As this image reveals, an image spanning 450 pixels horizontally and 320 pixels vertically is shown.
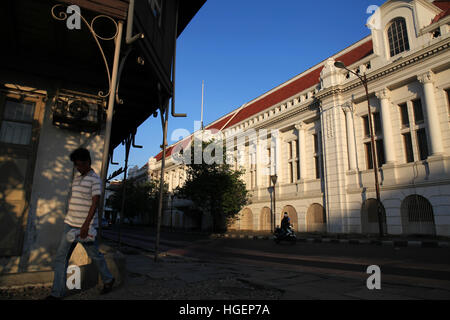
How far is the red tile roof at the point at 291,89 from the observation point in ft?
75.4

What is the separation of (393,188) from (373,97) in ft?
22.5

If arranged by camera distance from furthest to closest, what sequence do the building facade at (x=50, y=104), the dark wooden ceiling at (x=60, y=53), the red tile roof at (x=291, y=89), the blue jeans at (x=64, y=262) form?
1. the red tile roof at (x=291, y=89)
2. the building facade at (x=50, y=104)
3. the dark wooden ceiling at (x=60, y=53)
4. the blue jeans at (x=64, y=262)

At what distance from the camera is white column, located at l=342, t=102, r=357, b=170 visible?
2027 centimetres

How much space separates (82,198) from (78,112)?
2.62 meters

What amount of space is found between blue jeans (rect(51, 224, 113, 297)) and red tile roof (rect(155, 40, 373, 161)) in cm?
2422

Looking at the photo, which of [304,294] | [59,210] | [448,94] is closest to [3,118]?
[59,210]

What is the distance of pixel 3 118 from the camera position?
5.12 meters

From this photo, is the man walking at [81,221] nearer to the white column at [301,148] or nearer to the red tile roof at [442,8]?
the white column at [301,148]

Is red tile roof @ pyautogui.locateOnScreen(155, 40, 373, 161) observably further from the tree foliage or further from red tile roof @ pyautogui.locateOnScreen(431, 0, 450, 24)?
the tree foliage

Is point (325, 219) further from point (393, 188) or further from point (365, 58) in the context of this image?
point (365, 58)

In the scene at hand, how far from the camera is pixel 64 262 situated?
322 centimetres

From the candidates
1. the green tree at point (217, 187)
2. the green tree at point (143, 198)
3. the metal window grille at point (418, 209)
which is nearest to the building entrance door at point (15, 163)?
the metal window grille at point (418, 209)

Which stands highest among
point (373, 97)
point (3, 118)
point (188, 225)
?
point (373, 97)
